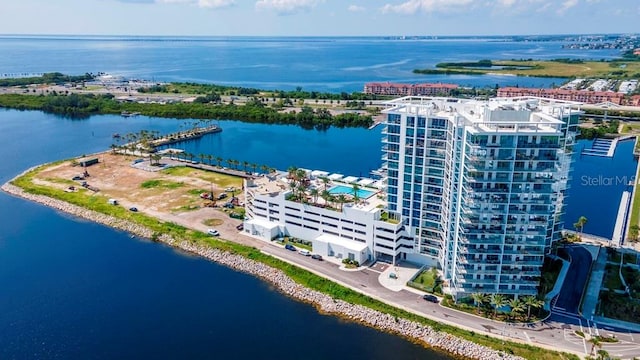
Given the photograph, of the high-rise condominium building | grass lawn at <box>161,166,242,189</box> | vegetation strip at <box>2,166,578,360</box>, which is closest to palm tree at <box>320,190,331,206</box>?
the high-rise condominium building

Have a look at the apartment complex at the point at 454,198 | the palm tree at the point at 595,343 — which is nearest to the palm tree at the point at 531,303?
the apartment complex at the point at 454,198

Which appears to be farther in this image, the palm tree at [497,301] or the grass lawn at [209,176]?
the grass lawn at [209,176]

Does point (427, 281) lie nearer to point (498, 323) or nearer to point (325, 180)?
point (498, 323)

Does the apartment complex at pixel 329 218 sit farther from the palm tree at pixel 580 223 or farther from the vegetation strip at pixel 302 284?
the palm tree at pixel 580 223

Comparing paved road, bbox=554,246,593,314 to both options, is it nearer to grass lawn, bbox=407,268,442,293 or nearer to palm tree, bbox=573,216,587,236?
palm tree, bbox=573,216,587,236

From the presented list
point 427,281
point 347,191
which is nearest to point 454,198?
point 427,281
